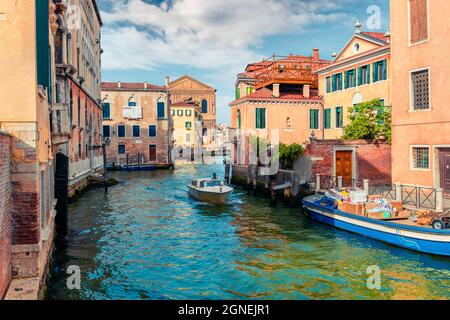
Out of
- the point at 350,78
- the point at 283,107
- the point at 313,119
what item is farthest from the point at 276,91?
the point at 350,78

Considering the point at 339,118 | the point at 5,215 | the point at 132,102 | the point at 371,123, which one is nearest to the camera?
the point at 5,215

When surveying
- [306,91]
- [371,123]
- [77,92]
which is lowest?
[371,123]

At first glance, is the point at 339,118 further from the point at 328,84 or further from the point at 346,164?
the point at 346,164

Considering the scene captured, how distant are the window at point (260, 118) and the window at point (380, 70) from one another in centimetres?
854

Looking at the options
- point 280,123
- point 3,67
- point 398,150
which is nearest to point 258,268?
point 3,67

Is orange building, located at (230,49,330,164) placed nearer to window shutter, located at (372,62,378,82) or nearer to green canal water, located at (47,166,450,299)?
window shutter, located at (372,62,378,82)

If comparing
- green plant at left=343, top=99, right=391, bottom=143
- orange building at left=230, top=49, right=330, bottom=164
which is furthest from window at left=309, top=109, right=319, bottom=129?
green plant at left=343, top=99, right=391, bottom=143

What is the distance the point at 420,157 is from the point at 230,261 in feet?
31.9

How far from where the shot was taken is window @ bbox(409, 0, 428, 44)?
51.0ft

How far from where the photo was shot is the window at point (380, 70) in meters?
21.5

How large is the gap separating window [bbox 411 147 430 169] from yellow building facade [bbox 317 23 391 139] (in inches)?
217

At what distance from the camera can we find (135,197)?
23.9m

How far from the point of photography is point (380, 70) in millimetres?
21859

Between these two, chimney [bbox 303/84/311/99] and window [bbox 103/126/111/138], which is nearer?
chimney [bbox 303/84/311/99]
